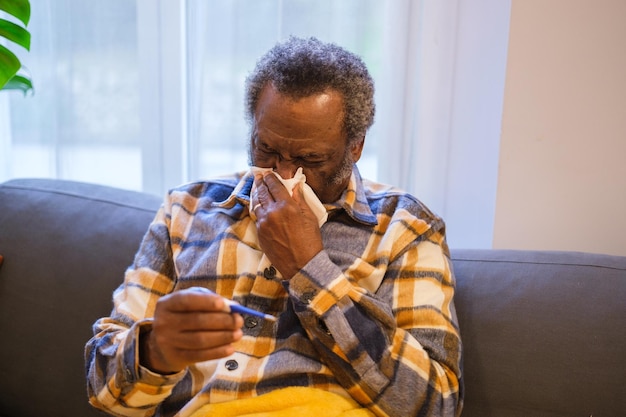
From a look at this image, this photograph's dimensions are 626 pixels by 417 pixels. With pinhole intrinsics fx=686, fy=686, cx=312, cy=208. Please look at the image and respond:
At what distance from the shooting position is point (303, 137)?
124 centimetres

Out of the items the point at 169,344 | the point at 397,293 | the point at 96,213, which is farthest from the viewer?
the point at 96,213

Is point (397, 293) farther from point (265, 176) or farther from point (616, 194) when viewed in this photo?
point (616, 194)

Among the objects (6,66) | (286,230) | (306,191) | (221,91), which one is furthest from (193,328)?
(221,91)

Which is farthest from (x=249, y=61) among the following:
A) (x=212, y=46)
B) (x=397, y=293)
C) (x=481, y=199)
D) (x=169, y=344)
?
(x=169, y=344)

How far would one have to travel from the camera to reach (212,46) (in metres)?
2.03

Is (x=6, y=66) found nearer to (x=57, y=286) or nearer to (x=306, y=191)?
(x=57, y=286)

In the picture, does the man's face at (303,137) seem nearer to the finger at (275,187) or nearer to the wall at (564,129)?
the finger at (275,187)

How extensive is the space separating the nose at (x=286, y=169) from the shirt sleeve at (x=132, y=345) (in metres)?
0.27

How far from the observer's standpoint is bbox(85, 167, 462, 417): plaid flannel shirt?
1137 millimetres

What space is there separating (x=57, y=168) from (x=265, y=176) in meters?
1.27

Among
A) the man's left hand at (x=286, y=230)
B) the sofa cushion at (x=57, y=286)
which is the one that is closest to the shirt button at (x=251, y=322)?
the man's left hand at (x=286, y=230)

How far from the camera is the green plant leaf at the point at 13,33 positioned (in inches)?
62.2

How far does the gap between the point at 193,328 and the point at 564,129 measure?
101 centimetres

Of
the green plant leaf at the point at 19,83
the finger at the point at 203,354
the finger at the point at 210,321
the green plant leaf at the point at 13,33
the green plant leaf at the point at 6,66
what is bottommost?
the finger at the point at 203,354
